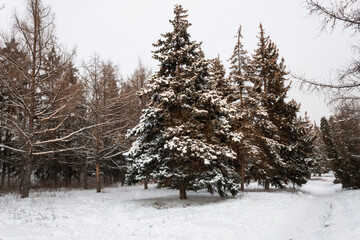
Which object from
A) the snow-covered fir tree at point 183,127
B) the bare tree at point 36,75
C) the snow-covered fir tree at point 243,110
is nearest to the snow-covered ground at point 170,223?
the snow-covered fir tree at point 183,127

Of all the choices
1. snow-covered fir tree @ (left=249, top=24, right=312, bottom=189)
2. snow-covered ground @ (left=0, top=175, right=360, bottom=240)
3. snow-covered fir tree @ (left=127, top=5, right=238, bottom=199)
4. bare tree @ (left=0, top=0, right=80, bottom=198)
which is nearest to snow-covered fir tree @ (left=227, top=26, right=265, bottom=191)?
snow-covered fir tree @ (left=249, top=24, right=312, bottom=189)

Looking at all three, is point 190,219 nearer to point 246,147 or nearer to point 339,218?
point 339,218

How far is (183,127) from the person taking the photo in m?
13.4

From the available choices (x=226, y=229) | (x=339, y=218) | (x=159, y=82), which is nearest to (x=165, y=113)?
(x=159, y=82)

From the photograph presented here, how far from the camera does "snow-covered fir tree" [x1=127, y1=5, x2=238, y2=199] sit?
528 inches

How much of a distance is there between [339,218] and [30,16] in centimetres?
1974

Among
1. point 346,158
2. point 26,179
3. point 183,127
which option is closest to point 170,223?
point 183,127

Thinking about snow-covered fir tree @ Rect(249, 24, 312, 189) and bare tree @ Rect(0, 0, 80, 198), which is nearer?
bare tree @ Rect(0, 0, 80, 198)

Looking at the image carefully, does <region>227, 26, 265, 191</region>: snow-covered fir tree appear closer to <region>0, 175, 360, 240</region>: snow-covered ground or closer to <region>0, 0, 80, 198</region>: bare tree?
<region>0, 175, 360, 240</region>: snow-covered ground

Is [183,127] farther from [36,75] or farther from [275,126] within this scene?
[275,126]

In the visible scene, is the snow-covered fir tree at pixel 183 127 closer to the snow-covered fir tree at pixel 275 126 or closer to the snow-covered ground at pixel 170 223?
the snow-covered ground at pixel 170 223

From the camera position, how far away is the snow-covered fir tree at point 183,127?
13406 mm

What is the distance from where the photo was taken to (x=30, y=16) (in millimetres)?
14492

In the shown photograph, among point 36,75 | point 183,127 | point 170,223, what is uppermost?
point 36,75
